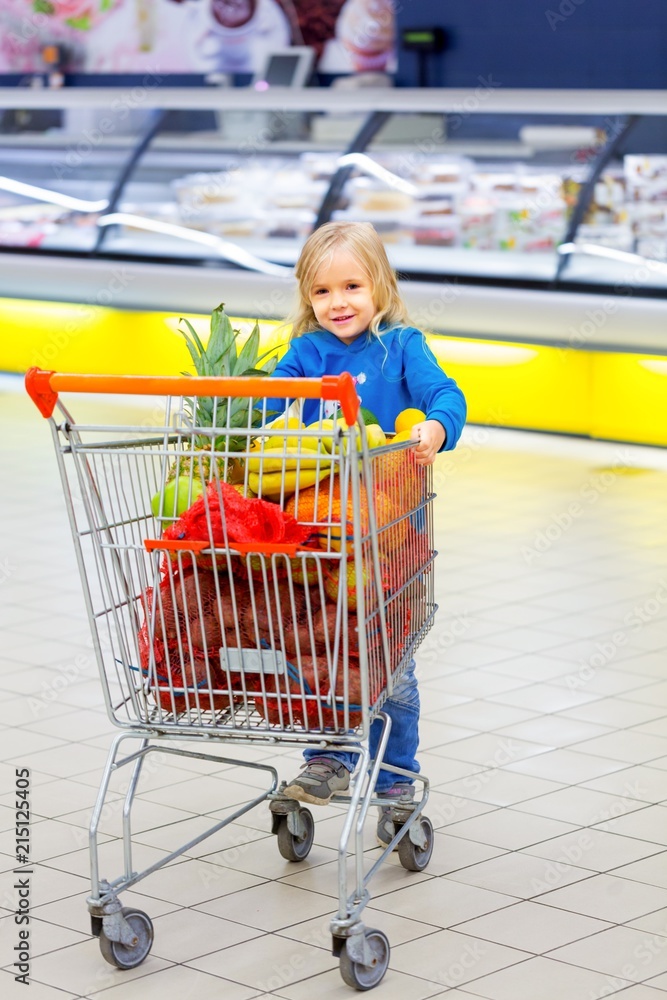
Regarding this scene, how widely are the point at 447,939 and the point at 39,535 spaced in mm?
3530

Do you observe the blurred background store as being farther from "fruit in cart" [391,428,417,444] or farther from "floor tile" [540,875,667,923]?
"fruit in cart" [391,428,417,444]

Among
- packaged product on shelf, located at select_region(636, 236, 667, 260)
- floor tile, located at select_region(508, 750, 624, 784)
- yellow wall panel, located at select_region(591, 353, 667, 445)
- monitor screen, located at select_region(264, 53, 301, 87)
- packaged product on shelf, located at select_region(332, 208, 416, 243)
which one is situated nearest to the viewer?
floor tile, located at select_region(508, 750, 624, 784)

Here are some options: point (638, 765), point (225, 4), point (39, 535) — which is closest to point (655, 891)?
point (638, 765)

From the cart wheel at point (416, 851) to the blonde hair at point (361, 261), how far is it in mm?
1036

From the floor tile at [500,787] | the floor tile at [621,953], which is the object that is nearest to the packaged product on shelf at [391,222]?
the floor tile at [500,787]

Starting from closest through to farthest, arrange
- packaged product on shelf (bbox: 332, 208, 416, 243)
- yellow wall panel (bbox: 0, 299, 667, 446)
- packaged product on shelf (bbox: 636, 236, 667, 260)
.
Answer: yellow wall panel (bbox: 0, 299, 667, 446) < packaged product on shelf (bbox: 636, 236, 667, 260) < packaged product on shelf (bbox: 332, 208, 416, 243)

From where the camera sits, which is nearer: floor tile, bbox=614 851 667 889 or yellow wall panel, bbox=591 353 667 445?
floor tile, bbox=614 851 667 889

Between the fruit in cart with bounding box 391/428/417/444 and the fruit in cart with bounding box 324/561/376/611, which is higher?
the fruit in cart with bounding box 391/428/417/444

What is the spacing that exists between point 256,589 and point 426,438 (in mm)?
435

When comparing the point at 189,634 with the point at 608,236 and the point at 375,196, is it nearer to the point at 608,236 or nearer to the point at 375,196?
the point at 608,236

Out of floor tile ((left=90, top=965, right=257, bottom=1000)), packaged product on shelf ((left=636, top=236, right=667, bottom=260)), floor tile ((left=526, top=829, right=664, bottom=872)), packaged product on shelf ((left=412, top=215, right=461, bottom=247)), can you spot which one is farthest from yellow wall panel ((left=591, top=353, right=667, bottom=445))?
floor tile ((left=90, top=965, right=257, bottom=1000))

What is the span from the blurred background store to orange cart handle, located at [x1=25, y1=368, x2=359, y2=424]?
562 millimetres

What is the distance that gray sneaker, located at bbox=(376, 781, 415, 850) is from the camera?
288 centimetres

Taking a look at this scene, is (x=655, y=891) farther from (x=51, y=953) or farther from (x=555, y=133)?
(x=555, y=133)
